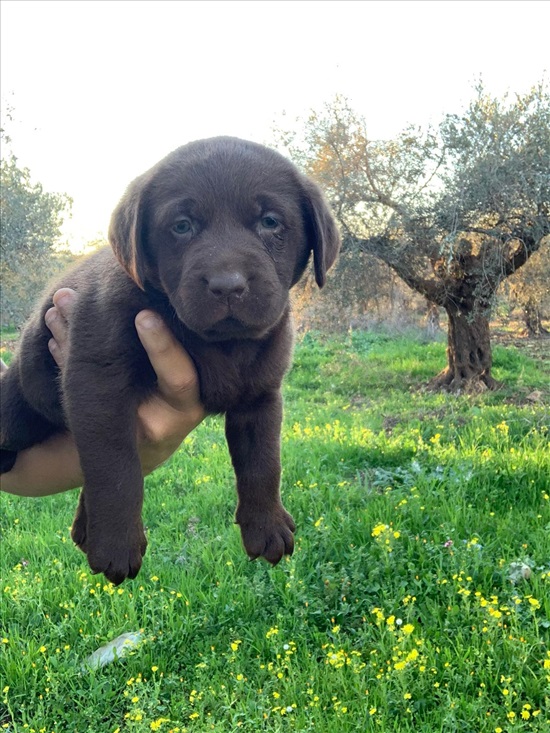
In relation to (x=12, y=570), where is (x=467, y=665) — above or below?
above

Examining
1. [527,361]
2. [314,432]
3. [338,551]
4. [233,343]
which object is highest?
[233,343]

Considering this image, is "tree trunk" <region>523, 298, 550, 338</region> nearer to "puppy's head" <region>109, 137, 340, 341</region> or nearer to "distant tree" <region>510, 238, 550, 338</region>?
"distant tree" <region>510, 238, 550, 338</region>

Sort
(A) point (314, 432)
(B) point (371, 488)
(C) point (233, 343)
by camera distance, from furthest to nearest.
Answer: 1. (A) point (314, 432)
2. (B) point (371, 488)
3. (C) point (233, 343)

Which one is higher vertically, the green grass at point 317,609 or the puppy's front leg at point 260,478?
the puppy's front leg at point 260,478

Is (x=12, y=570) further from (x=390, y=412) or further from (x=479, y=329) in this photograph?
(x=479, y=329)

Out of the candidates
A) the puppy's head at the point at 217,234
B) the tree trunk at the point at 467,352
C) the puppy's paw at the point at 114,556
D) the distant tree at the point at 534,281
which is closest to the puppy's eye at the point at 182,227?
the puppy's head at the point at 217,234

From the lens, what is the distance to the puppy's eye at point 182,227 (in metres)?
1.88

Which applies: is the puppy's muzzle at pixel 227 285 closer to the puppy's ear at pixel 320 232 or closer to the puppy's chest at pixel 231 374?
the puppy's chest at pixel 231 374

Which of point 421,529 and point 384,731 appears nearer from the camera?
point 384,731

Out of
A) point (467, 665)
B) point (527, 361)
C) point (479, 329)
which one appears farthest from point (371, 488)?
point (527, 361)

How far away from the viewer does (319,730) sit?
271 cm

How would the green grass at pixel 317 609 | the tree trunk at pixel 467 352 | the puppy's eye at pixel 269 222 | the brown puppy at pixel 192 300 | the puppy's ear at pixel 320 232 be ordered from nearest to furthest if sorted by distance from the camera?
the brown puppy at pixel 192 300
the puppy's eye at pixel 269 222
the puppy's ear at pixel 320 232
the green grass at pixel 317 609
the tree trunk at pixel 467 352

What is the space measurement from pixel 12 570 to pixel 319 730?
2.56 meters

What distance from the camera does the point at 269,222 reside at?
195 centimetres
